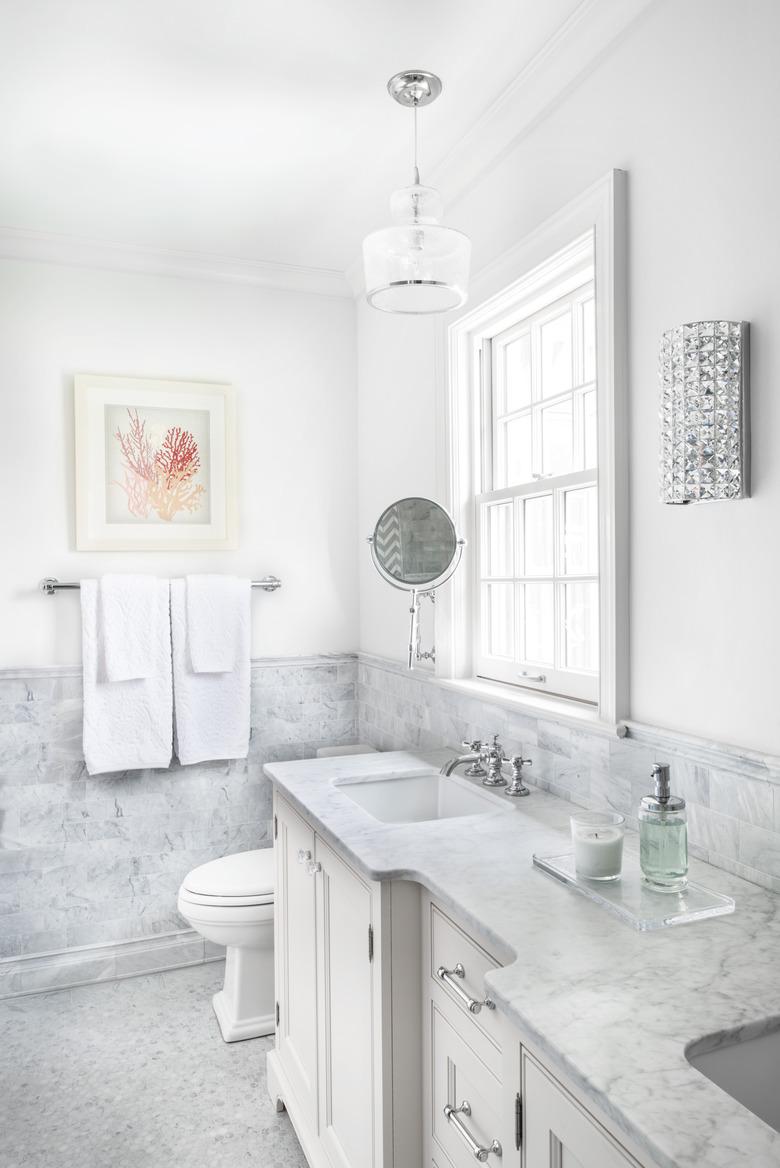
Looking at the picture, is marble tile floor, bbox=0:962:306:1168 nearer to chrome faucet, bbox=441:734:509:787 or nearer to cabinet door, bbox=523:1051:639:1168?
chrome faucet, bbox=441:734:509:787

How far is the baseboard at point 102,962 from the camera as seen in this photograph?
2.91 m

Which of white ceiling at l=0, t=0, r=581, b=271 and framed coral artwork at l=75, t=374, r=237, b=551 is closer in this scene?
white ceiling at l=0, t=0, r=581, b=271

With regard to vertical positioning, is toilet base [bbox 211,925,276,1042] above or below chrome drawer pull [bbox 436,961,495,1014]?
below

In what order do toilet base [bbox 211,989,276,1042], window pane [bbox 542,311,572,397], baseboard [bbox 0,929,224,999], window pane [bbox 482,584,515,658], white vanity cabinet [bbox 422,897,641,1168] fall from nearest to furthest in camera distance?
white vanity cabinet [bbox 422,897,641,1168] < window pane [bbox 542,311,572,397] < window pane [bbox 482,584,515,658] < toilet base [bbox 211,989,276,1042] < baseboard [bbox 0,929,224,999]

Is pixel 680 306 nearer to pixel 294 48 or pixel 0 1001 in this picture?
pixel 294 48

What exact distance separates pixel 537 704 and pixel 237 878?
1202mm

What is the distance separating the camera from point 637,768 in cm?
170

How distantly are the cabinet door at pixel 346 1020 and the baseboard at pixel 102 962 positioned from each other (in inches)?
53.5

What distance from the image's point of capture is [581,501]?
2123 millimetres

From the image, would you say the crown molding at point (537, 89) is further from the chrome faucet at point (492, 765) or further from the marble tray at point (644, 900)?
the marble tray at point (644, 900)

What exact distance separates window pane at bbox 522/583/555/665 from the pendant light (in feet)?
2.69

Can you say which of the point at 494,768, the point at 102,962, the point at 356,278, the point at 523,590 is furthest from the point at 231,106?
the point at 102,962

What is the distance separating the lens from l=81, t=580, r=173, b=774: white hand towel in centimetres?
295

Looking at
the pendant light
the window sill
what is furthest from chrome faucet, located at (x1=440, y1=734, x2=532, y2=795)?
the pendant light
